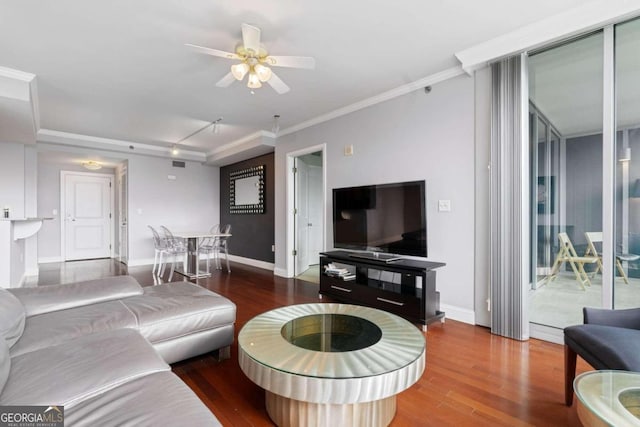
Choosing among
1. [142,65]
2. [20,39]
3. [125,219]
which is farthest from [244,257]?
[20,39]

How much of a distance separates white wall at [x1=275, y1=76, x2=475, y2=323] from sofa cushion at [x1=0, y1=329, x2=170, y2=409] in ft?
8.98

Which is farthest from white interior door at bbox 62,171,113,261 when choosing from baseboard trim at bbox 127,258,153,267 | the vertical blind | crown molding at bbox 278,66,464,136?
the vertical blind

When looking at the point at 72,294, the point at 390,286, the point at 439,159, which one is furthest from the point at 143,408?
the point at 439,159

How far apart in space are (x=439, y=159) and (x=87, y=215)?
8146 millimetres

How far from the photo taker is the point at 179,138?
583 cm

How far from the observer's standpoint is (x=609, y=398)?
1133 millimetres

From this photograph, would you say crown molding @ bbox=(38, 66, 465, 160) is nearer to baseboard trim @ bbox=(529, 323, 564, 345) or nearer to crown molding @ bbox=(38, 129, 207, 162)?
crown molding @ bbox=(38, 129, 207, 162)

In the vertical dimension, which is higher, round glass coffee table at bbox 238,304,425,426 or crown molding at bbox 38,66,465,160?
crown molding at bbox 38,66,465,160

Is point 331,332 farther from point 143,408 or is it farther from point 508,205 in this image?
point 508,205

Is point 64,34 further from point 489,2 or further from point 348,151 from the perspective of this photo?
point 489,2

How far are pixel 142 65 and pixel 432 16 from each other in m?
2.72

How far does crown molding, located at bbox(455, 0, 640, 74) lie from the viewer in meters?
2.12

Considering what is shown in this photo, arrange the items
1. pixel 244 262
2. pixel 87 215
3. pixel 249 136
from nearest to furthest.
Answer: pixel 249 136 < pixel 244 262 < pixel 87 215

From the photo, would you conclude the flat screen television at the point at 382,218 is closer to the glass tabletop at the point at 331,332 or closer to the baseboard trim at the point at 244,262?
the glass tabletop at the point at 331,332
